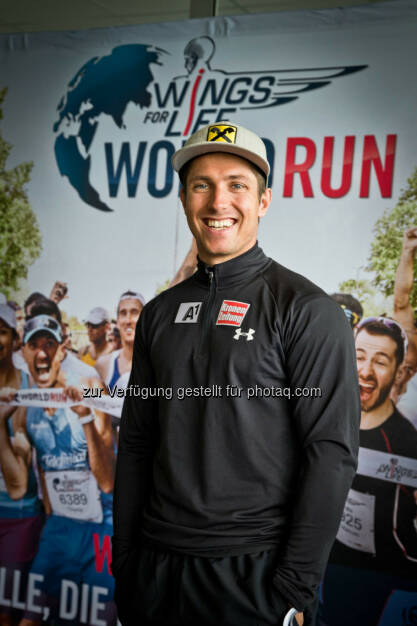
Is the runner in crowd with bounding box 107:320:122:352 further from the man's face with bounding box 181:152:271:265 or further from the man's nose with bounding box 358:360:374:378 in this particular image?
the man's face with bounding box 181:152:271:265

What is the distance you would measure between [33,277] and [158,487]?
5.35 ft

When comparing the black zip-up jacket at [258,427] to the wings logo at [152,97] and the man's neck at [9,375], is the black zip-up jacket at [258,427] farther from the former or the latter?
the man's neck at [9,375]

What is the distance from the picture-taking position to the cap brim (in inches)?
59.7

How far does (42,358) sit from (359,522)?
59.0 inches

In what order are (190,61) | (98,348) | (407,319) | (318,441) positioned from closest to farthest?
(318,441)
(407,319)
(190,61)
(98,348)

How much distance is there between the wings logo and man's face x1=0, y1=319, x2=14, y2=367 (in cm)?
69

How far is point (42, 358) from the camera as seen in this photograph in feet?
9.26

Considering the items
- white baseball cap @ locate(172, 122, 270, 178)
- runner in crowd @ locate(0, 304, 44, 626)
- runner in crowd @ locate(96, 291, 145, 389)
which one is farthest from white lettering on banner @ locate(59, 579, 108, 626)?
white baseball cap @ locate(172, 122, 270, 178)

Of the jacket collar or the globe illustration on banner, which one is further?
the globe illustration on banner

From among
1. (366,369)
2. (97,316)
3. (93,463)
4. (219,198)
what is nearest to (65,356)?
(97,316)

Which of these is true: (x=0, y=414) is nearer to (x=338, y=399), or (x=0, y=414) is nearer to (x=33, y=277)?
(x=33, y=277)

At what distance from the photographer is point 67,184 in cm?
282

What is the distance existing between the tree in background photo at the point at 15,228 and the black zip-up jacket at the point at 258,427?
1.55 metres

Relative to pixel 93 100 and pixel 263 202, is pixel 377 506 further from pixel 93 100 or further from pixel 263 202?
pixel 93 100
